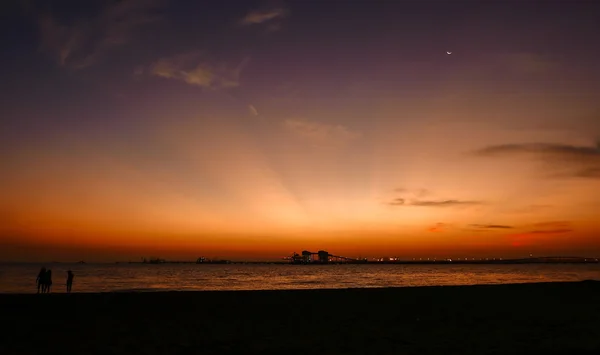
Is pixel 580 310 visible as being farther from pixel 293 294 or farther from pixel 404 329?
pixel 293 294

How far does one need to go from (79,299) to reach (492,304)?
63.1 feet

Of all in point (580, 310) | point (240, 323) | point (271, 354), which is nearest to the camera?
point (271, 354)

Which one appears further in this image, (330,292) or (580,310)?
(330,292)

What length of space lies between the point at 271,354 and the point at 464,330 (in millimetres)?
6746

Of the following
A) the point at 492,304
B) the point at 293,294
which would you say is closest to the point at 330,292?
the point at 293,294

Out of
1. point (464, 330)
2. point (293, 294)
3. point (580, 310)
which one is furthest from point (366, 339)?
point (293, 294)

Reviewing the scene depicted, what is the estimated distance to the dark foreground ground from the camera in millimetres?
12477

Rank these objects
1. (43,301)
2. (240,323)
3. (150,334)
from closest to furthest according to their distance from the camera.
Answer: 1. (150,334)
2. (240,323)
3. (43,301)

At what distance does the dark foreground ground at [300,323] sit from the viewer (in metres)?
12.5

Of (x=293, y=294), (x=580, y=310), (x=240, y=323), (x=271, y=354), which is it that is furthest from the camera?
(x=293, y=294)

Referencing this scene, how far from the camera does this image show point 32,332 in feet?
48.3

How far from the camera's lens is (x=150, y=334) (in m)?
14.5

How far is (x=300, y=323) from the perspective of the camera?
54.8 ft

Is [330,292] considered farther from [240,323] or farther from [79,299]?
[79,299]
